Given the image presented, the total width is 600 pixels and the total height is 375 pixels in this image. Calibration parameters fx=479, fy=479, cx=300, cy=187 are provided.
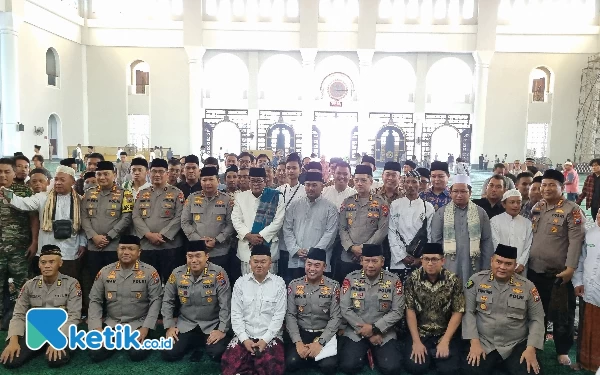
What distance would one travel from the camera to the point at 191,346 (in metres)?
4.46

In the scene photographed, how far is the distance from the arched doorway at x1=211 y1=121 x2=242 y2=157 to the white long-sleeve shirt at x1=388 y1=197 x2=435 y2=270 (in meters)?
22.6

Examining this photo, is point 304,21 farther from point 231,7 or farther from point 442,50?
point 442,50

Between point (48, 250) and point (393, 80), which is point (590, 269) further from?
point (393, 80)

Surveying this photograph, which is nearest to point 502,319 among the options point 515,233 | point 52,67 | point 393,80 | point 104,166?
point 515,233

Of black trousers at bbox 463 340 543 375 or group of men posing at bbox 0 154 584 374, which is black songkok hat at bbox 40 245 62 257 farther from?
black trousers at bbox 463 340 543 375

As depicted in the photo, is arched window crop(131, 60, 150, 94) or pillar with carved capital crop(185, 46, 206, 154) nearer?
pillar with carved capital crop(185, 46, 206, 154)

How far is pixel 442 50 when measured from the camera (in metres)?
24.5

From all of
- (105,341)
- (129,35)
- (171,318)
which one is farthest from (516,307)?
(129,35)

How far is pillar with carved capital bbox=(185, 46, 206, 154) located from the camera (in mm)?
24750

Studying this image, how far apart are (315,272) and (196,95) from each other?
22.3 meters

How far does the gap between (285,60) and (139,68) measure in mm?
7967

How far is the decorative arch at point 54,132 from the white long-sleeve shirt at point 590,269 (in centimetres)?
2382

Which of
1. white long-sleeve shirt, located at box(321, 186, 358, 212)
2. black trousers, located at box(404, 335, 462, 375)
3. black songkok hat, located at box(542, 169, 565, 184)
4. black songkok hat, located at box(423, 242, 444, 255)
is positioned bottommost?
black trousers, located at box(404, 335, 462, 375)

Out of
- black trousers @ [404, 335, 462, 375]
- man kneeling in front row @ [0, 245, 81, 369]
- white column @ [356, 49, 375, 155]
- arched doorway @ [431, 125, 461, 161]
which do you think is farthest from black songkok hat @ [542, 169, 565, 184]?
arched doorway @ [431, 125, 461, 161]
